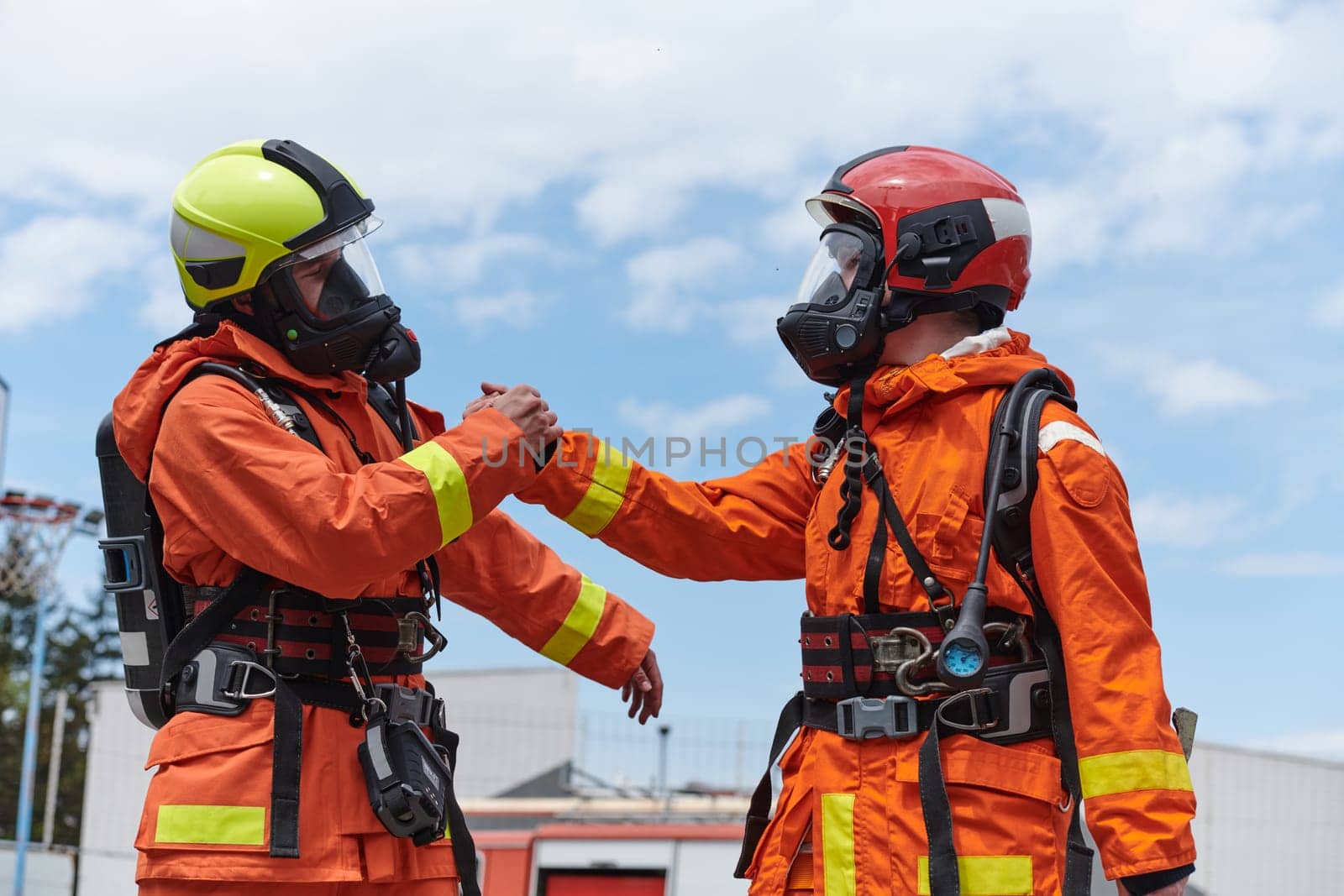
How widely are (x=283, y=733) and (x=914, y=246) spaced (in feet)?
7.28

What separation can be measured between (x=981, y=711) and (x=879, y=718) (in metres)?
0.26

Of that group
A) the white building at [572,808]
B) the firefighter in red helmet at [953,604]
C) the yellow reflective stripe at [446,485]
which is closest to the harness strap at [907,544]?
the firefighter in red helmet at [953,604]

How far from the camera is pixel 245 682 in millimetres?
4082

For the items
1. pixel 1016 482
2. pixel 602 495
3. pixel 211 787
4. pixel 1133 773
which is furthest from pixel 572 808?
pixel 1133 773

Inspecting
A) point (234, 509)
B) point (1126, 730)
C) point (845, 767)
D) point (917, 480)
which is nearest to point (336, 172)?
point (234, 509)

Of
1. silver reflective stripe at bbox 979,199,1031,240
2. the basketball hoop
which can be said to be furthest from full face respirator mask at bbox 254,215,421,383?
the basketball hoop

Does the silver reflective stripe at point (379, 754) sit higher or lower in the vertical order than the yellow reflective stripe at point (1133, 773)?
higher

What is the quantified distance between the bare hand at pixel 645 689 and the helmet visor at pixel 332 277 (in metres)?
1.60

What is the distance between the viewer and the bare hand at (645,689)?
206 inches

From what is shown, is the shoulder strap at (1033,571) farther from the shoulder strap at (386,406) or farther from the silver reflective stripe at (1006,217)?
the shoulder strap at (386,406)

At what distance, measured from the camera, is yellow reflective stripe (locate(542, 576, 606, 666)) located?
202 inches

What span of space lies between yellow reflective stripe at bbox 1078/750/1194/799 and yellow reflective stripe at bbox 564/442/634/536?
175 centimetres

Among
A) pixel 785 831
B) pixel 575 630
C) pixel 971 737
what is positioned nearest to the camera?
pixel 971 737

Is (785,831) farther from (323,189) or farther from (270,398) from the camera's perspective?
(323,189)
